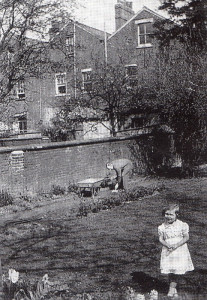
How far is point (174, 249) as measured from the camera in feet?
18.3

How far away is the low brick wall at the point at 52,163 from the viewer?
13000 millimetres

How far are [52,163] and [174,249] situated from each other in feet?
30.4

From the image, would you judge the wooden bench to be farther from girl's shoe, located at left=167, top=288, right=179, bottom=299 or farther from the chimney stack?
the chimney stack

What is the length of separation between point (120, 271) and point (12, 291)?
204 centimetres

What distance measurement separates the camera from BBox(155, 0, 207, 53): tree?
22.0m

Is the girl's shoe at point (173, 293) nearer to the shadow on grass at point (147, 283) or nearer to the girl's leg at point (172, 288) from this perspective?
the girl's leg at point (172, 288)

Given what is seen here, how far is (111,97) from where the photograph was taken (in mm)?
21172

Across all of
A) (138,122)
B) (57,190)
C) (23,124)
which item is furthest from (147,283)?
(23,124)

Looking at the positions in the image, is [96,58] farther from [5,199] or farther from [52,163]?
[5,199]

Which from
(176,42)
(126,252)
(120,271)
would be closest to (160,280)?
(120,271)

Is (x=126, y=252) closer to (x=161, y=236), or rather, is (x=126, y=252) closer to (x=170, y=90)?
(x=161, y=236)

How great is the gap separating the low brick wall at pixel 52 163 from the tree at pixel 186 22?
25.9ft

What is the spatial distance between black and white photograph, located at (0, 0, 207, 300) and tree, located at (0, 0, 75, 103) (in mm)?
46

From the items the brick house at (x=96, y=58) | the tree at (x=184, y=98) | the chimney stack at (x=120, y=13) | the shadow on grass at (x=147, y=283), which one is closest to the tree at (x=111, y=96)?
the brick house at (x=96, y=58)
